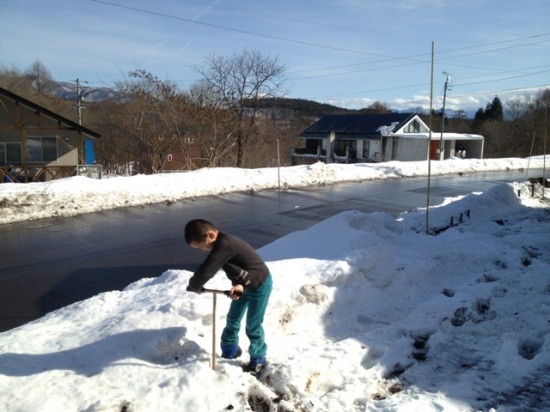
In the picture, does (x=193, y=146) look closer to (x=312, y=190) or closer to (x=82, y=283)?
(x=312, y=190)

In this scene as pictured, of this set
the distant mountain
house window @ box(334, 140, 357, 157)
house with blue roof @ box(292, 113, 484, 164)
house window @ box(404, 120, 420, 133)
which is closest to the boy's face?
the distant mountain

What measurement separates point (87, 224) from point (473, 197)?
11426 mm

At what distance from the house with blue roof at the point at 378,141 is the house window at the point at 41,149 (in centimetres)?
3278

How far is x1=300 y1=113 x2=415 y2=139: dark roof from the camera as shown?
48.5 m

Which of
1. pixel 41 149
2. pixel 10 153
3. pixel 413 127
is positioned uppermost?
pixel 413 127

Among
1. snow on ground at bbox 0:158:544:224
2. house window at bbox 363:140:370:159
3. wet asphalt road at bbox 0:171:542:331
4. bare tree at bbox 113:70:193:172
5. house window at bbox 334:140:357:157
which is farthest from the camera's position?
house window at bbox 334:140:357:157

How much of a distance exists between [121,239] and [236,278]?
7733 mm

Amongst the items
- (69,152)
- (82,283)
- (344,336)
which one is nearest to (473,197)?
(344,336)

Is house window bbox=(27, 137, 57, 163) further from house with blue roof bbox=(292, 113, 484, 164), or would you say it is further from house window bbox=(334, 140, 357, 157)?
house window bbox=(334, 140, 357, 157)

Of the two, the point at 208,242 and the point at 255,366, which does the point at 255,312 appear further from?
the point at 208,242

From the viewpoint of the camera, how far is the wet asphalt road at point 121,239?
23.9ft

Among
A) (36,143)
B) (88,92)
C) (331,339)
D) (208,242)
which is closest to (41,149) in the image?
(36,143)

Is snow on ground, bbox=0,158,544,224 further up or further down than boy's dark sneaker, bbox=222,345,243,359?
further up

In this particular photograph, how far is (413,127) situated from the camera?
5022 centimetres
